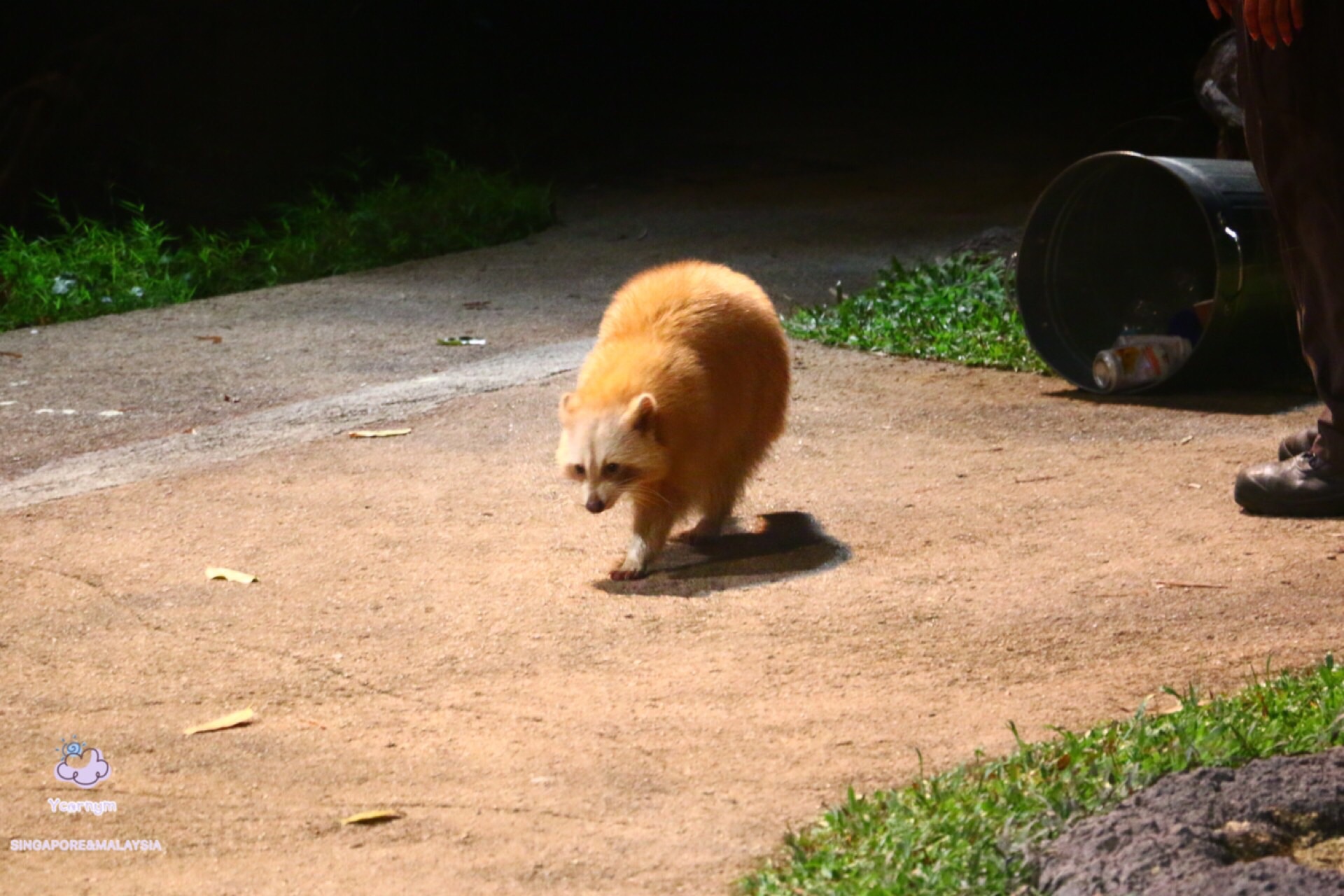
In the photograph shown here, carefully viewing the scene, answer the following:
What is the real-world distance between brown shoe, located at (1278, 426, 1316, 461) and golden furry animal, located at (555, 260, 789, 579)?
1.75m

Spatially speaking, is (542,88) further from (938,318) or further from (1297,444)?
(1297,444)

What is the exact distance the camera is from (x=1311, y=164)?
477 cm

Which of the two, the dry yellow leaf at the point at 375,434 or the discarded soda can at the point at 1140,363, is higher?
the discarded soda can at the point at 1140,363

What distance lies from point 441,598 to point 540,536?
68 centimetres

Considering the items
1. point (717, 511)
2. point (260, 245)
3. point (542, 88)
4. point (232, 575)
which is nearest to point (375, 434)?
point (232, 575)

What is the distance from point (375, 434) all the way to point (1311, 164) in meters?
3.82

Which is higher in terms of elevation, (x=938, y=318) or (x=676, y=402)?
(x=676, y=402)

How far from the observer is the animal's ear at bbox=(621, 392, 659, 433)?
476cm

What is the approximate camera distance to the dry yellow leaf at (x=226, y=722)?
12.1ft

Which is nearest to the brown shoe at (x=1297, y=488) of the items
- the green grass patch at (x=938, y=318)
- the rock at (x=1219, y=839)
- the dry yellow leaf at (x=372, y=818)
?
the rock at (x=1219, y=839)

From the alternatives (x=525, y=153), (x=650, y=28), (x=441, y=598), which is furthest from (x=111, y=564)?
(x=650, y=28)

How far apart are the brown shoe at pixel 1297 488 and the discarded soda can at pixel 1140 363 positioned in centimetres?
196

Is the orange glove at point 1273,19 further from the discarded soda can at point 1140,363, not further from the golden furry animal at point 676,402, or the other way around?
the discarded soda can at point 1140,363

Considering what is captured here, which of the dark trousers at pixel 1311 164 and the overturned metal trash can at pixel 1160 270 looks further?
the overturned metal trash can at pixel 1160 270
